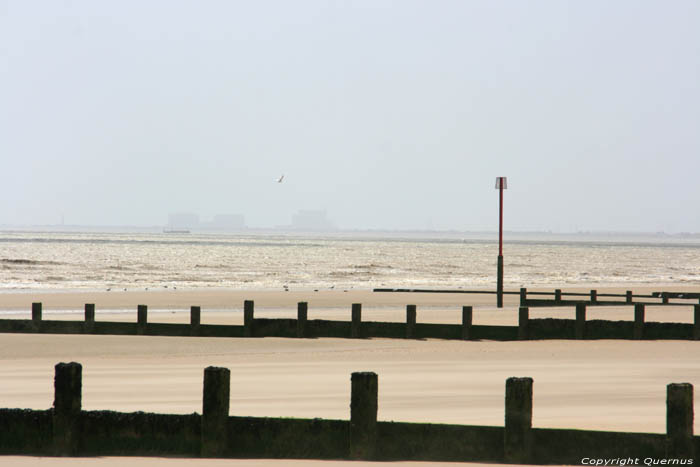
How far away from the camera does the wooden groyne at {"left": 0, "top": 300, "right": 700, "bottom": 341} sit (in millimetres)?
20719

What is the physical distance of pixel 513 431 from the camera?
8969mm

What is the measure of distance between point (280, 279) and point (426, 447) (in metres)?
58.1

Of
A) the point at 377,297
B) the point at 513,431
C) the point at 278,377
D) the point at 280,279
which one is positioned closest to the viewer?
the point at 513,431

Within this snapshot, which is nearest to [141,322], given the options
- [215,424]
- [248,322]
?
[248,322]

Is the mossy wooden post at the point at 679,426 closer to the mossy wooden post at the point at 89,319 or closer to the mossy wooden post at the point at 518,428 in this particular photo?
the mossy wooden post at the point at 518,428

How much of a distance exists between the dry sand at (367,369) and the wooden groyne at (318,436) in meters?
0.16

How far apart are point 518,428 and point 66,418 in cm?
371

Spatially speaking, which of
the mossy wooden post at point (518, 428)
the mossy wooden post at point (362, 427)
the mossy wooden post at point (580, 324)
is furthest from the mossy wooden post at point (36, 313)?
the mossy wooden post at point (518, 428)

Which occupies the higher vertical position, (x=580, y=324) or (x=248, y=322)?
(x=580, y=324)

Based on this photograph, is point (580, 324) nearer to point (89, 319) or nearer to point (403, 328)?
point (403, 328)

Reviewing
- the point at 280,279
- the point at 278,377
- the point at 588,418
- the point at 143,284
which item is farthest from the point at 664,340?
the point at 280,279

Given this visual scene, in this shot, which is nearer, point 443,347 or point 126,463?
point 126,463

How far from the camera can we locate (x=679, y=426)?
28.2ft

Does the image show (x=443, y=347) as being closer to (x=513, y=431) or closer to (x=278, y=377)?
(x=278, y=377)
